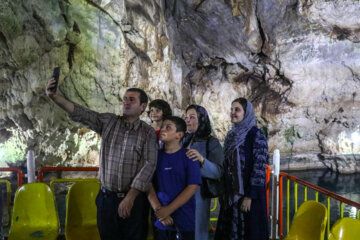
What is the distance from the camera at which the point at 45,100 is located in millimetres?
9820

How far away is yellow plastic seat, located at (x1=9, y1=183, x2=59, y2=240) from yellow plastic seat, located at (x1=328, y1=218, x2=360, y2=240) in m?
2.55

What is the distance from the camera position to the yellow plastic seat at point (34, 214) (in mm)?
3189

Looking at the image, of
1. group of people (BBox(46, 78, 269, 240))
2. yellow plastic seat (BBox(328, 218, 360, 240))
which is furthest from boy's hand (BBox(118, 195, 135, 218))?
yellow plastic seat (BBox(328, 218, 360, 240))

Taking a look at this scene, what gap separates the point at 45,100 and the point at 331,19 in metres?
11.2

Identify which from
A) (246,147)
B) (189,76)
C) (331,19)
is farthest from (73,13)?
(331,19)

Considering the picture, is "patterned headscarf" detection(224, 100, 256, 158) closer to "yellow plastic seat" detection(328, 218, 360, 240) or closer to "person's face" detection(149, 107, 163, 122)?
"person's face" detection(149, 107, 163, 122)

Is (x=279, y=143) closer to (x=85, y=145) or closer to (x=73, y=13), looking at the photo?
(x=85, y=145)

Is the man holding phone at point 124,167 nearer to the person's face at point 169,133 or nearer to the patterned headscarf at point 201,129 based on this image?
the person's face at point 169,133

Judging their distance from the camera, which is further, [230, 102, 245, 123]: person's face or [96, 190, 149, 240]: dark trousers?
[230, 102, 245, 123]: person's face

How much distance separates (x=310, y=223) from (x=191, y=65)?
36.0ft

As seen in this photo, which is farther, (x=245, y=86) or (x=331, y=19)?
(x=245, y=86)

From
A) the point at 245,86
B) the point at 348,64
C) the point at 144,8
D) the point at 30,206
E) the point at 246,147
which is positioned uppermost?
the point at 144,8

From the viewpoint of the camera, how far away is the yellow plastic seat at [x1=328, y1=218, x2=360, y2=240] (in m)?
2.47

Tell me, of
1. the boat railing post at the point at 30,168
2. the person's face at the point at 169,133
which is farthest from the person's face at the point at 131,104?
the boat railing post at the point at 30,168
